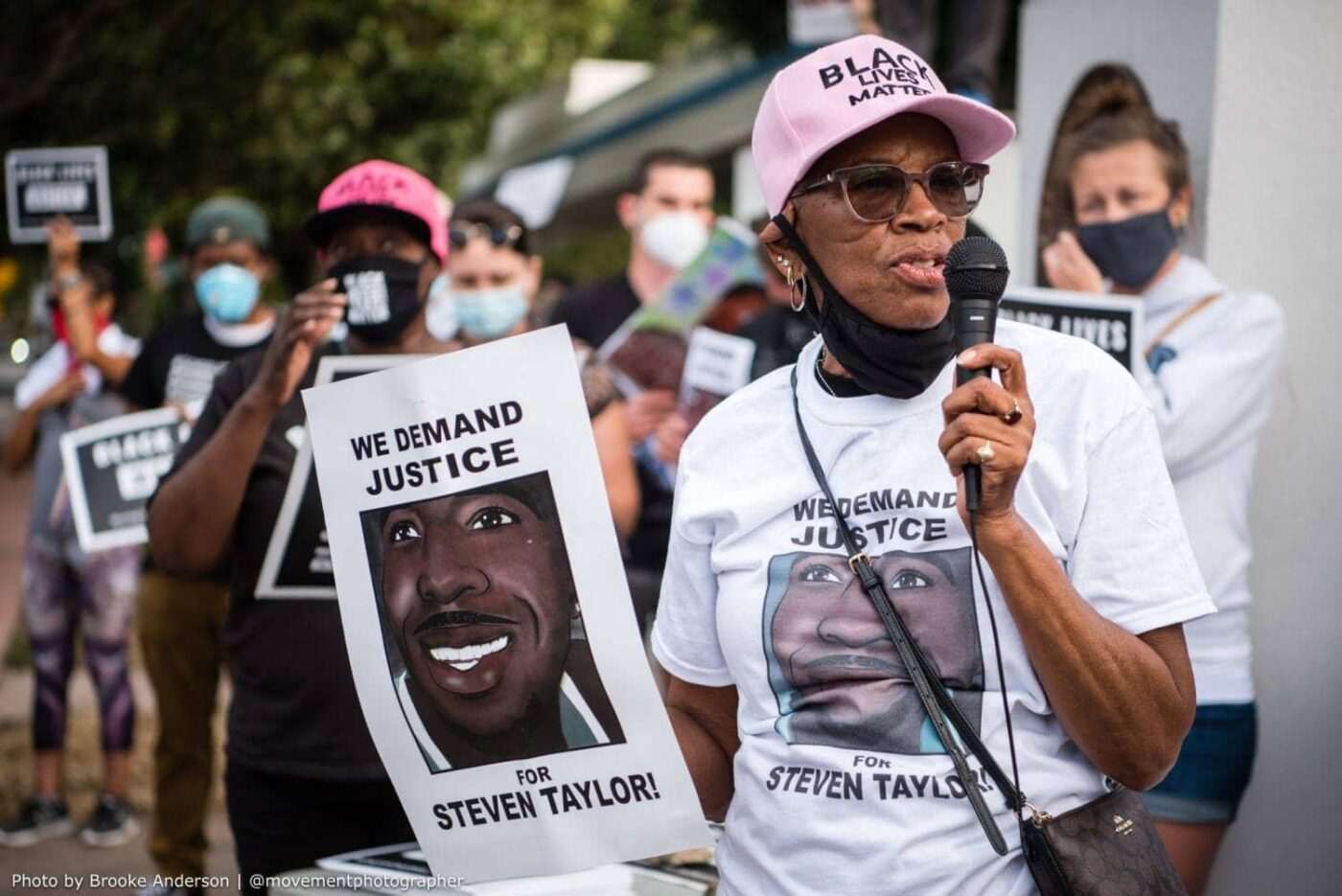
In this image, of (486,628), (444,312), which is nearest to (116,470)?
(444,312)

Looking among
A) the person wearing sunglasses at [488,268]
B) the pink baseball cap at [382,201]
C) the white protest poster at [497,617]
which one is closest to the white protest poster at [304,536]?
the pink baseball cap at [382,201]

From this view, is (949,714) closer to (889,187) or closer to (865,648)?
(865,648)

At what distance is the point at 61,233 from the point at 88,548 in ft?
7.71

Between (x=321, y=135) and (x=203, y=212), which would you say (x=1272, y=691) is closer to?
(x=203, y=212)

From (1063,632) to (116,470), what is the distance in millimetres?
4335

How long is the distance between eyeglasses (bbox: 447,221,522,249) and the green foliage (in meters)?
7.06

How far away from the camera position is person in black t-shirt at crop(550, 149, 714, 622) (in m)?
5.50

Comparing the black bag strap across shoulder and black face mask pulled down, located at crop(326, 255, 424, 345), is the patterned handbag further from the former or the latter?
black face mask pulled down, located at crop(326, 255, 424, 345)

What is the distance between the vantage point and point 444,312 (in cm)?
608

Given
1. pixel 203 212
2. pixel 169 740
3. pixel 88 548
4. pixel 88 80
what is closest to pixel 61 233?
pixel 203 212

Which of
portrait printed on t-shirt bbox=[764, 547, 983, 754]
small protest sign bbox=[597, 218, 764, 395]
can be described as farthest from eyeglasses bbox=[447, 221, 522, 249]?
portrait printed on t-shirt bbox=[764, 547, 983, 754]

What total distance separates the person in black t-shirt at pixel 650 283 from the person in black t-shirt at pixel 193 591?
4.14 feet

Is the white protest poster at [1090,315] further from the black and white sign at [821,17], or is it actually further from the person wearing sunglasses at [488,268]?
the black and white sign at [821,17]

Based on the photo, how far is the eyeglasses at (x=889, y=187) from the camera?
87.7 inches
